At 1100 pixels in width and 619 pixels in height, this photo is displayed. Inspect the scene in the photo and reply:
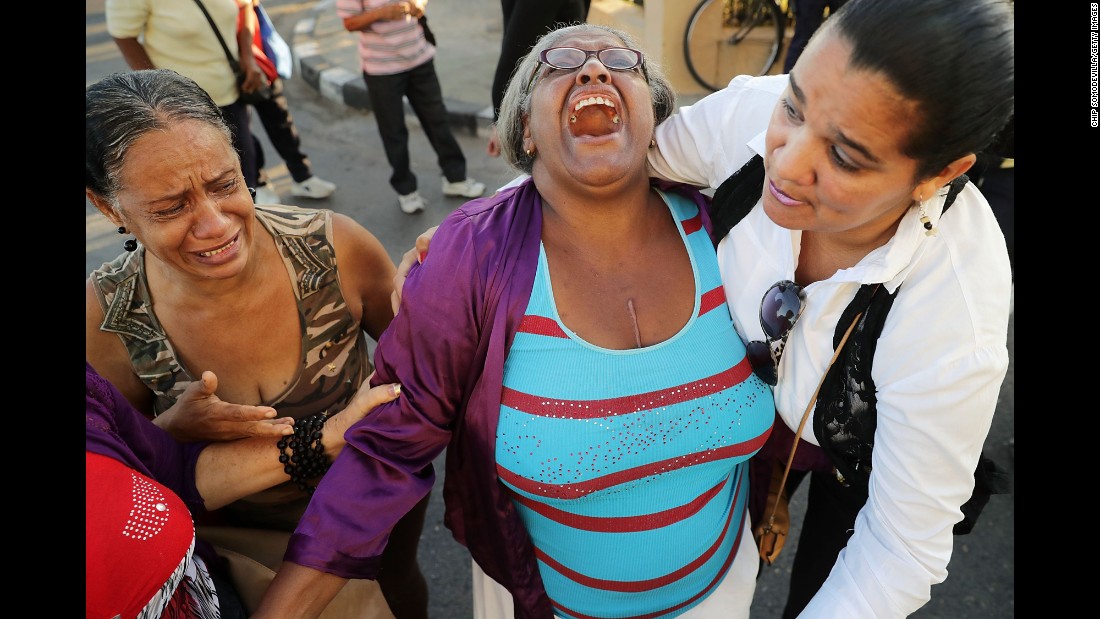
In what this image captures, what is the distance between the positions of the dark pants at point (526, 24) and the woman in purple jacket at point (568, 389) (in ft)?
5.65

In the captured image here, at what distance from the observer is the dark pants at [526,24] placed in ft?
11.4

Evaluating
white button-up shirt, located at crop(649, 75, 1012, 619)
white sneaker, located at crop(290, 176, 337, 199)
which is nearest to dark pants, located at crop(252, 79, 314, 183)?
white sneaker, located at crop(290, 176, 337, 199)

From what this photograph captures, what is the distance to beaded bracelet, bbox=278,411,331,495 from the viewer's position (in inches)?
69.6

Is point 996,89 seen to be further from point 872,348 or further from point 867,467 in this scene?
point 867,467

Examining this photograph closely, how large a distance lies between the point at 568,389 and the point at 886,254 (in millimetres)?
648

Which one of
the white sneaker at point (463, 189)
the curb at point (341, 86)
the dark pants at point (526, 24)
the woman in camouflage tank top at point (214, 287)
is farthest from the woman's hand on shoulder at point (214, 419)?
the curb at point (341, 86)

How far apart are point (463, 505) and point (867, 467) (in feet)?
2.90

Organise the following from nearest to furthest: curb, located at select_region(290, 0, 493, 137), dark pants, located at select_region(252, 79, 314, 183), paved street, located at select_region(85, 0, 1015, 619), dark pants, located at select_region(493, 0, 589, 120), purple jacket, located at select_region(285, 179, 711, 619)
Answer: purple jacket, located at select_region(285, 179, 711, 619), paved street, located at select_region(85, 0, 1015, 619), dark pants, located at select_region(493, 0, 589, 120), dark pants, located at select_region(252, 79, 314, 183), curb, located at select_region(290, 0, 493, 137)

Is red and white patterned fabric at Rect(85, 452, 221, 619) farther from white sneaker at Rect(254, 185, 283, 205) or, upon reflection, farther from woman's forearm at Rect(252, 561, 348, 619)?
white sneaker at Rect(254, 185, 283, 205)

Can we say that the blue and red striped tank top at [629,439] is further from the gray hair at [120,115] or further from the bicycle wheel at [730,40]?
the bicycle wheel at [730,40]

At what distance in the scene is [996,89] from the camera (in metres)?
1.14

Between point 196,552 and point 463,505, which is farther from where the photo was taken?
point 463,505

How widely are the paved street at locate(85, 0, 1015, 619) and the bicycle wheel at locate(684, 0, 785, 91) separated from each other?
6.16 ft
